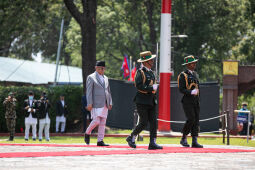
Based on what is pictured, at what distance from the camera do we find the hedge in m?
27.7

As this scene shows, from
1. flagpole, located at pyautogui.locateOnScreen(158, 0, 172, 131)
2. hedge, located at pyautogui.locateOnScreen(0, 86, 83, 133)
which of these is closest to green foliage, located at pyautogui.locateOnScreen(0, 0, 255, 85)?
hedge, located at pyautogui.locateOnScreen(0, 86, 83, 133)

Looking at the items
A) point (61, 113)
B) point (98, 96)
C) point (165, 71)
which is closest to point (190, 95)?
point (98, 96)

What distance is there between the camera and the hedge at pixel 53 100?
90.8 feet

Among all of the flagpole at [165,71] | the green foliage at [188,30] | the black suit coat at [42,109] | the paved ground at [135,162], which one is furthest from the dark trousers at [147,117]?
the green foliage at [188,30]

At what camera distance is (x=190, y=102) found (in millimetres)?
12250

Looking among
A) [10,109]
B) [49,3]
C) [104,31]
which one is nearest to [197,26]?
[104,31]

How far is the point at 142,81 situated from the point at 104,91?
1.35 m

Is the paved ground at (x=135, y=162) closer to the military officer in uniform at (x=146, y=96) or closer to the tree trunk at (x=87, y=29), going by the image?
the military officer in uniform at (x=146, y=96)

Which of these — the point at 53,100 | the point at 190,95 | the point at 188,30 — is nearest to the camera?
the point at 190,95

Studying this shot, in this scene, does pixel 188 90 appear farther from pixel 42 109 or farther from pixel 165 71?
pixel 165 71

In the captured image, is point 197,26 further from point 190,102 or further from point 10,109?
point 190,102

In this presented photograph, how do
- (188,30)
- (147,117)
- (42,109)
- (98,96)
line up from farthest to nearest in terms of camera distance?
(188,30), (42,109), (98,96), (147,117)

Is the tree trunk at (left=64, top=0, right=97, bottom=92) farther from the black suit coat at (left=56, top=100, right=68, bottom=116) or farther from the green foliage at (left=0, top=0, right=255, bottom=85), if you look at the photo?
the green foliage at (left=0, top=0, right=255, bottom=85)

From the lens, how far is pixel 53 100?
2877cm
